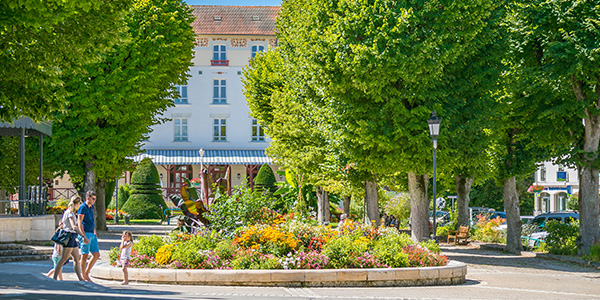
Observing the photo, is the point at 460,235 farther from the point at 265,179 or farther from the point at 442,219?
the point at 265,179

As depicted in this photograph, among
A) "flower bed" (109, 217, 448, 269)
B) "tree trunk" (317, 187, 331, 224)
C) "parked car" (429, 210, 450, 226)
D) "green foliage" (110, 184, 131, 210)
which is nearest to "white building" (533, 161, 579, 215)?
"parked car" (429, 210, 450, 226)

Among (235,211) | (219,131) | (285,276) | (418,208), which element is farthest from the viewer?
(219,131)

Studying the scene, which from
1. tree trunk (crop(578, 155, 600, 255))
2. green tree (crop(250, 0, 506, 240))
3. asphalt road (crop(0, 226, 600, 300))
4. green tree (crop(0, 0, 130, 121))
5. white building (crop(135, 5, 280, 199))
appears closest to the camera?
asphalt road (crop(0, 226, 600, 300))

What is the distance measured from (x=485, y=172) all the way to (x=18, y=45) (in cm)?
1971

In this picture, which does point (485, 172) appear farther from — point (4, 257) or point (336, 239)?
point (4, 257)

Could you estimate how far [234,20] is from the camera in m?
64.6

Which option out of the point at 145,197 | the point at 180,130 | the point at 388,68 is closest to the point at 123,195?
the point at 145,197

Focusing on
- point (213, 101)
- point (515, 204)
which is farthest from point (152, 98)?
point (213, 101)

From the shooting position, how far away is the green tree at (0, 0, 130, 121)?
42.9 feet

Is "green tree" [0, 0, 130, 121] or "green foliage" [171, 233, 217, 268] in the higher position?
"green tree" [0, 0, 130, 121]

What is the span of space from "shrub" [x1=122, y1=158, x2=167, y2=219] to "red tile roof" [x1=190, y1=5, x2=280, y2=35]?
60.9 feet

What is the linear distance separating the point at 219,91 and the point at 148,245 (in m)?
47.9

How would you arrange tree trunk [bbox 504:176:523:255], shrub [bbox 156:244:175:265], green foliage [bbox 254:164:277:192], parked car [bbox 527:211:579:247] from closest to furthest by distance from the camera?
shrub [bbox 156:244:175:265], tree trunk [bbox 504:176:523:255], parked car [bbox 527:211:579:247], green foliage [bbox 254:164:277:192]

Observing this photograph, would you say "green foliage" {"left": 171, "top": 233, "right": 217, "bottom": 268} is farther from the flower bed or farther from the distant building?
the distant building
